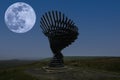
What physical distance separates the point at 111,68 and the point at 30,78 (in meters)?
27.3

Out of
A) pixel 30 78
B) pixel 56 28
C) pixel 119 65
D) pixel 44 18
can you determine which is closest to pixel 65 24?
pixel 56 28

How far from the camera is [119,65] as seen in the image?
53875mm

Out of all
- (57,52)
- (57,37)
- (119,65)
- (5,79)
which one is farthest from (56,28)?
(119,65)

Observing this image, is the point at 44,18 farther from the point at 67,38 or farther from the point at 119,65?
the point at 119,65

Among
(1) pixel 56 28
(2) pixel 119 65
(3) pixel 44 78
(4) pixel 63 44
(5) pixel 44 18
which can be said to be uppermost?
(5) pixel 44 18

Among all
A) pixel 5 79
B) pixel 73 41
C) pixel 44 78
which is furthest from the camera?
pixel 73 41

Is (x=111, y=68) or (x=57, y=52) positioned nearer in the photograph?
(x=57, y=52)

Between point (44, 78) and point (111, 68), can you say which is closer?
point (44, 78)

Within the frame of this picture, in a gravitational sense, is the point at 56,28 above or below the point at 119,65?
above

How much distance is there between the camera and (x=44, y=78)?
2875 centimetres

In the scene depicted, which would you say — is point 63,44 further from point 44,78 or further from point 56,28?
point 44,78

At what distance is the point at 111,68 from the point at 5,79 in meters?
27.6

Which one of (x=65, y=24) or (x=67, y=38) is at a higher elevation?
(x=65, y=24)

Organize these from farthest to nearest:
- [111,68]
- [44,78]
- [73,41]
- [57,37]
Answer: [111,68] < [73,41] < [57,37] < [44,78]
